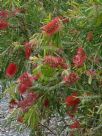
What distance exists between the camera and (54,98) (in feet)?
12.1

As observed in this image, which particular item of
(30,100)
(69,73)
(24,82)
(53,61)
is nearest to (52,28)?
(53,61)

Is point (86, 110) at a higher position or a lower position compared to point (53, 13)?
lower

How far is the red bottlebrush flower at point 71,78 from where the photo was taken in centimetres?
306

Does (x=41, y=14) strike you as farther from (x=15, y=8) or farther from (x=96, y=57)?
(x=96, y=57)

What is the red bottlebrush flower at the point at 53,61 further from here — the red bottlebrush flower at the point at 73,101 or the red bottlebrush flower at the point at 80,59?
the red bottlebrush flower at the point at 73,101

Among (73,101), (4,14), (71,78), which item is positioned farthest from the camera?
(4,14)

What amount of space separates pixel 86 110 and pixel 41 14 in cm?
190

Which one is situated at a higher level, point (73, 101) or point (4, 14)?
point (4, 14)

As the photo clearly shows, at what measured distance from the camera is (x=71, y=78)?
3090 millimetres

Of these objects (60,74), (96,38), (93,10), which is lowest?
(60,74)

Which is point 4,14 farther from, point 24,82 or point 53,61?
point 53,61

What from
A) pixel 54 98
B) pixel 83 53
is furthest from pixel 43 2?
pixel 83 53

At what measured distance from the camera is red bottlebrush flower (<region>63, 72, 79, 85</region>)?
306cm

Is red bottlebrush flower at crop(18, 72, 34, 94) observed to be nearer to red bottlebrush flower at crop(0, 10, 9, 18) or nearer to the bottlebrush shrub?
the bottlebrush shrub
